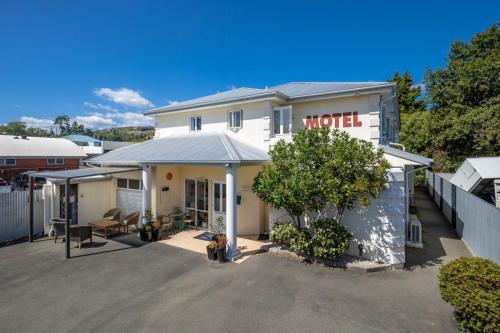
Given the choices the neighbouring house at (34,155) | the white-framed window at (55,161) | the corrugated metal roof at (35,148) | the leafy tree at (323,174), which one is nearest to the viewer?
the leafy tree at (323,174)

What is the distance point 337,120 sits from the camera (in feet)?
36.2

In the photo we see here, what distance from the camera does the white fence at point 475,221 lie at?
7.81 metres

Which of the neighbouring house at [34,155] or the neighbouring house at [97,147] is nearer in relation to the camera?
the neighbouring house at [34,155]

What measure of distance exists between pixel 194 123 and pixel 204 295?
10292 mm

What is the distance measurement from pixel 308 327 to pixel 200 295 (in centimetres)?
293

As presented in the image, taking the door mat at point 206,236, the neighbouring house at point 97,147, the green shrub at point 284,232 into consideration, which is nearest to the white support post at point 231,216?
the green shrub at point 284,232

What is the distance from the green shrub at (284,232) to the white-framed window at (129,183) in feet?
26.1

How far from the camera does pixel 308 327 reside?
17.5 ft

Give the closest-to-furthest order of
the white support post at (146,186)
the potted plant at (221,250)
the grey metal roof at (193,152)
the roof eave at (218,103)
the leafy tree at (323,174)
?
the leafy tree at (323,174), the potted plant at (221,250), the grey metal roof at (193,152), the roof eave at (218,103), the white support post at (146,186)

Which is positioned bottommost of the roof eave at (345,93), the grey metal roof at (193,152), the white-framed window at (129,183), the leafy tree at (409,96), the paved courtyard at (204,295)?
the paved courtyard at (204,295)

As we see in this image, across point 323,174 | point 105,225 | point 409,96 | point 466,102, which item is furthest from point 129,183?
point 409,96

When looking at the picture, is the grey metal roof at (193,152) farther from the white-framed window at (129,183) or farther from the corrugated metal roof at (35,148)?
the corrugated metal roof at (35,148)

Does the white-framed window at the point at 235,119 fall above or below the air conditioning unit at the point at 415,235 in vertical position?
above

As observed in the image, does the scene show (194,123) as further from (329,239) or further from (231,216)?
(329,239)
